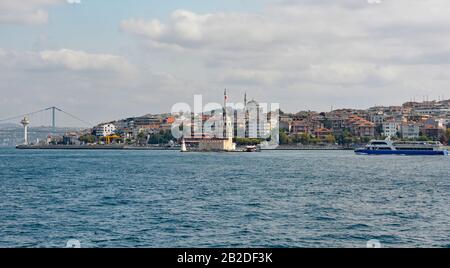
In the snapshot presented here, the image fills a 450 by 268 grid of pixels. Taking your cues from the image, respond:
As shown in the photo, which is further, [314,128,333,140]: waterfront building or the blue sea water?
[314,128,333,140]: waterfront building

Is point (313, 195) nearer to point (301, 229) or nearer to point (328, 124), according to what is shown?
point (301, 229)

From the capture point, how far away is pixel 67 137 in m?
83.8

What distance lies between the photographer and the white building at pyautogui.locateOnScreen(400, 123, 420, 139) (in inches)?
2366

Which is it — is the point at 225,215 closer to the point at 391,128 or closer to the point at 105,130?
the point at 391,128

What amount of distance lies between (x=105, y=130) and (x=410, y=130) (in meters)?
42.6

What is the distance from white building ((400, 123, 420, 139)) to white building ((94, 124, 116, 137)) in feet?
131

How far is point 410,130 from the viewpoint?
60.6 metres

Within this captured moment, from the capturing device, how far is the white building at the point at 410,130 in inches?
2366

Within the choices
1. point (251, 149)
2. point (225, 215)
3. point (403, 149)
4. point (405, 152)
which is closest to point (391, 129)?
point (251, 149)

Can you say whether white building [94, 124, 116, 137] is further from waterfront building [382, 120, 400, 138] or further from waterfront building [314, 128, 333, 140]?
waterfront building [382, 120, 400, 138]

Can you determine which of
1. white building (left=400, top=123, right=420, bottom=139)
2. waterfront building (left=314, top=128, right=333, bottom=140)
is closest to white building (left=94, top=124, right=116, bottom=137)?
waterfront building (left=314, top=128, right=333, bottom=140)
